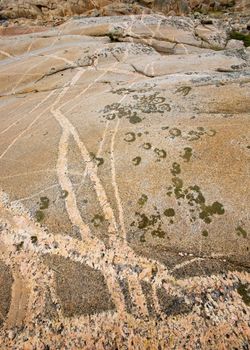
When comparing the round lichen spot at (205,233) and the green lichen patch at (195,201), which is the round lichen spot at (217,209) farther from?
the round lichen spot at (205,233)

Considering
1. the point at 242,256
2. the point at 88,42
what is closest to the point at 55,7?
the point at 88,42

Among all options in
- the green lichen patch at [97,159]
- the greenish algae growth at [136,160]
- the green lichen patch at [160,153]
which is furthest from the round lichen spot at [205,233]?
the green lichen patch at [97,159]

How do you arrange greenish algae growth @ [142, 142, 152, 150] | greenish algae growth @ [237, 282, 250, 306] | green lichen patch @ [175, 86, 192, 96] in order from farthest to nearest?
green lichen patch @ [175, 86, 192, 96]
greenish algae growth @ [142, 142, 152, 150]
greenish algae growth @ [237, 282, 250, 306]

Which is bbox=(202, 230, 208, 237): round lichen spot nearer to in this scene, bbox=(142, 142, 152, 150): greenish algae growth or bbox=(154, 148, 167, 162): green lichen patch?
bbox=(154, 148, 167, 162): green lichen patch

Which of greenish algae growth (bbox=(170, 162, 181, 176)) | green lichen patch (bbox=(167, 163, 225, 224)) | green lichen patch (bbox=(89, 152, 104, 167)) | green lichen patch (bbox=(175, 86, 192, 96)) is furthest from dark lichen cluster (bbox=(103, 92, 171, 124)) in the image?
green lichen patch (bbox=(167, 163, 225, 224))

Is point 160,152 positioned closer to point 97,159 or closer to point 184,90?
point 97,159
